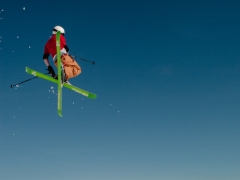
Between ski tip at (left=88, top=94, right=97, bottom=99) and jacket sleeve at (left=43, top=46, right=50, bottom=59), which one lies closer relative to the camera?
jacket sleeve at (left=43, top=46, right=50, bottom=59)

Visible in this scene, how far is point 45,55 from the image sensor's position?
1177 cm

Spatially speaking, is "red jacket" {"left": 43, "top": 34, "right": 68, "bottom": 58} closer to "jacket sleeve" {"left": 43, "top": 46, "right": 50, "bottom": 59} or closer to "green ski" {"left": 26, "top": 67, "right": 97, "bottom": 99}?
"jacket sleeve" {"left": 43, "top": 46, "right": 50, "bottom": 59}

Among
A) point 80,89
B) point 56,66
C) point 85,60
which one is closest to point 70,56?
point 56,66

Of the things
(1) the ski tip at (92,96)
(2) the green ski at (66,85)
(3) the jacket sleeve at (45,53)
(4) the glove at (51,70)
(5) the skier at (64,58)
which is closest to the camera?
(5) the skier at (64,58)

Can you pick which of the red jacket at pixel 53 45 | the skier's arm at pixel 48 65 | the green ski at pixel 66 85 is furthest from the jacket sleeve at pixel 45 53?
the green ski at pixel 66 85

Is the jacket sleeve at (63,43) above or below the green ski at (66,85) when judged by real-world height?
above

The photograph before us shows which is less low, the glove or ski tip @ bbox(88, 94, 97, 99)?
the glove

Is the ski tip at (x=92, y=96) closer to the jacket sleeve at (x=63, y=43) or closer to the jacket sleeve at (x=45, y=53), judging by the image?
the jacket sleeve at (x=63, y=43)

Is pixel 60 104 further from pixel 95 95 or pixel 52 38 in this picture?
pixel 52 38

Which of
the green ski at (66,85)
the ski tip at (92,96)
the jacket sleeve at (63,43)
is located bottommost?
the ski tip at (92,96)

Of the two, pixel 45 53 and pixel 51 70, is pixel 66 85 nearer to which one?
pixel 51 70

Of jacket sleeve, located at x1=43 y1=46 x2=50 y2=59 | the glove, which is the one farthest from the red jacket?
the glove

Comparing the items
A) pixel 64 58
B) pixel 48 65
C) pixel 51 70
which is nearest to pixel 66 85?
pixel 51 70

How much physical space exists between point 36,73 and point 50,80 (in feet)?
2.81
